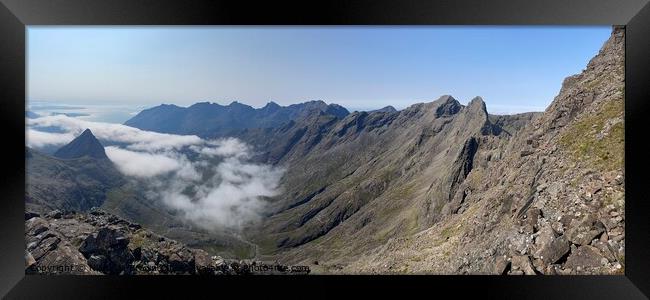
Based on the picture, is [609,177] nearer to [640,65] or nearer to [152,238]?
[640,65]

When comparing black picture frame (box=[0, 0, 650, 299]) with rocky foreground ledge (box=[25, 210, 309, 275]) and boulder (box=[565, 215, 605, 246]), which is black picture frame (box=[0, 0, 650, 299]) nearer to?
boulder (box=[565, 215, 605, 246])

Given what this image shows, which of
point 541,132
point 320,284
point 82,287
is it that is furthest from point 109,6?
point 541,132

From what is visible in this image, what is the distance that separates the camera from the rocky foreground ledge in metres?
29.0

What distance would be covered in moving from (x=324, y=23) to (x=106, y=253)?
29.9 meters

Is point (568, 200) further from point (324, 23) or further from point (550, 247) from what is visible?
point (324, 23)

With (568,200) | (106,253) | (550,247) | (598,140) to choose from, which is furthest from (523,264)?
(106,253)

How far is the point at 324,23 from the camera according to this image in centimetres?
777

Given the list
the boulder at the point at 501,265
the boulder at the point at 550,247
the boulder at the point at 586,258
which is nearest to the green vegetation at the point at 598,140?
the boulder at the point at 550,247

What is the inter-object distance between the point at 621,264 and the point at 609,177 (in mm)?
8791

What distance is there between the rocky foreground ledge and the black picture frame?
16.4m

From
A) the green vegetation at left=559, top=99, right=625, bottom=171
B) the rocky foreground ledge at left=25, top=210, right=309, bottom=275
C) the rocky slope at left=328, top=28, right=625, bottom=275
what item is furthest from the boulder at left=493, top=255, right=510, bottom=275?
the rocky foreground ledge at left=25, top=210, right=309, bottom=275

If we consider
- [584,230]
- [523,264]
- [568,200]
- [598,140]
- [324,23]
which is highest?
[324,23]

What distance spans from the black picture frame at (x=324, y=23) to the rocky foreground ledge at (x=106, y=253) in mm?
16356

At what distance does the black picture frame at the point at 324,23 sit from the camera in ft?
24.9
